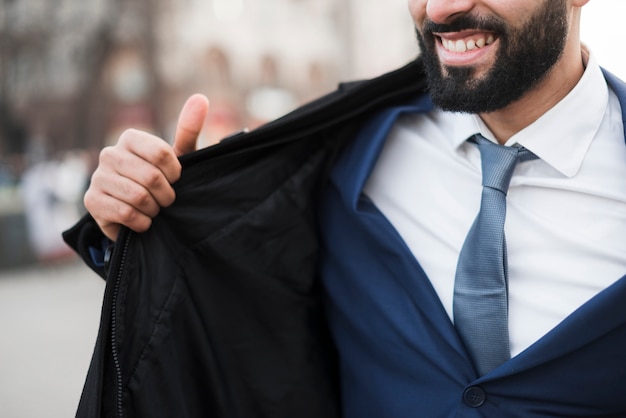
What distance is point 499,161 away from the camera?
199 cm

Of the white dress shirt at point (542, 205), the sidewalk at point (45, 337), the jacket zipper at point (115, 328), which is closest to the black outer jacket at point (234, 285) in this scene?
the jacket zipper at point (115, 328)

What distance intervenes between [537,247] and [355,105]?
28.3 inches

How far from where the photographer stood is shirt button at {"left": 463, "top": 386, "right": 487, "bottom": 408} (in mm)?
1771

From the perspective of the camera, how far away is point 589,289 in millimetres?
1840

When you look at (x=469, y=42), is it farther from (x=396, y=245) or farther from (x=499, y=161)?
(x=396, y=245)

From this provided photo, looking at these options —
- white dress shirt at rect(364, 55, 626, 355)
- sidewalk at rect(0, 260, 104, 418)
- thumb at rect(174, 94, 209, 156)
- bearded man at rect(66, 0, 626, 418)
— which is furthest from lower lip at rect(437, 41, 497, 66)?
sidewalk at rect(0, 260, 104, 418)

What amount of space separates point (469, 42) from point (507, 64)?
122mm

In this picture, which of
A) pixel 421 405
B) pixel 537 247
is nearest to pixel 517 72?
pixel 537 247

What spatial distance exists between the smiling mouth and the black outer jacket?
0.28 meters

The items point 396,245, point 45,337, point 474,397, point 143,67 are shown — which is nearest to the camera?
point 474,397

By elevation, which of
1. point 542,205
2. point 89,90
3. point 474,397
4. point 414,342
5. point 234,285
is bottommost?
point 474,397

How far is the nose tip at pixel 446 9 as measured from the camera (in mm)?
1898

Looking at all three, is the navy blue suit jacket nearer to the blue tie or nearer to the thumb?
the blue tie


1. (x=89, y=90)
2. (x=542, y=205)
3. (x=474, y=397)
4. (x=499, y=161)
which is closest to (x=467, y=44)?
(x=499, y=161)
